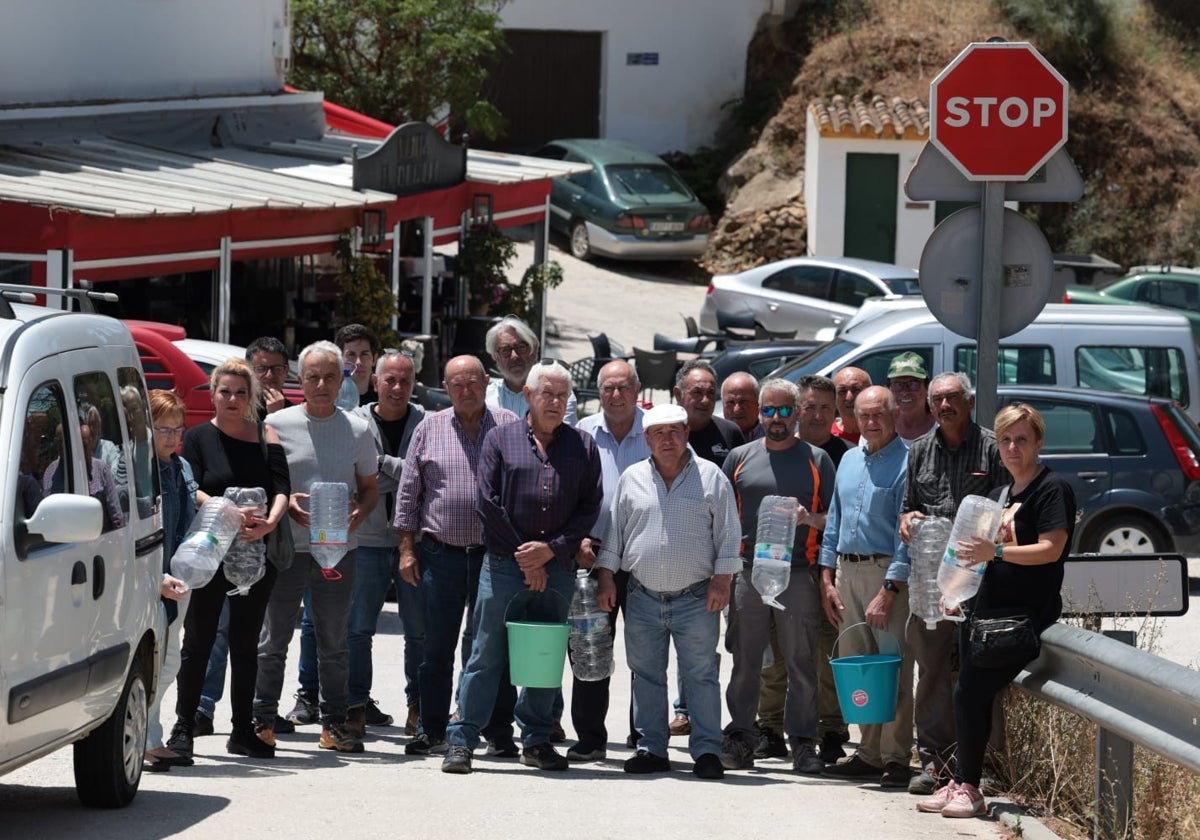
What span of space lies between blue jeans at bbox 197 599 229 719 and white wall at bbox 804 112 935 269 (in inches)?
929

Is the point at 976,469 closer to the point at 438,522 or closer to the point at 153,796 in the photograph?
the point at 438,522

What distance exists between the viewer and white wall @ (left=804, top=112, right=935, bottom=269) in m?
31.3

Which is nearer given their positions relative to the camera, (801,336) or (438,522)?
(438,522)

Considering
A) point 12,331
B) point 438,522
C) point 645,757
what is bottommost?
point 645,757

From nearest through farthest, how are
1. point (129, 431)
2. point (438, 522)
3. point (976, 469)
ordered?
point (129, 431), point (976, 469), point (438, 522)

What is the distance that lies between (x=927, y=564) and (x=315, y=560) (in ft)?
9.65

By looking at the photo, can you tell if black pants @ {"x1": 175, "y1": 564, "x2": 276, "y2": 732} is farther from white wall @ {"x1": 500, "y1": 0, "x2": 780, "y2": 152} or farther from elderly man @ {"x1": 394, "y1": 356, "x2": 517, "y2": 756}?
white wall @ {"x1": 500, "y1": 0, "x2": 780, "y2": 152}

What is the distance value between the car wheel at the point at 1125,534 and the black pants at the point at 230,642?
7507 millimetres

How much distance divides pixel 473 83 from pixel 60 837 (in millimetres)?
23697

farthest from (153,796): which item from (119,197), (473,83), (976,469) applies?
(473,83)

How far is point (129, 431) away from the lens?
7.41 meters

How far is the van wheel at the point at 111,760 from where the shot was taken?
7.09m

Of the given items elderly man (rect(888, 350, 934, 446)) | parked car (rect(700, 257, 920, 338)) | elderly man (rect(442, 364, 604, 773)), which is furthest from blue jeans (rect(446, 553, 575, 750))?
parked car (rect(700, 257, 920, 338))

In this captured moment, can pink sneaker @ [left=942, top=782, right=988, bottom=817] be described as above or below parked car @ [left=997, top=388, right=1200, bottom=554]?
below
